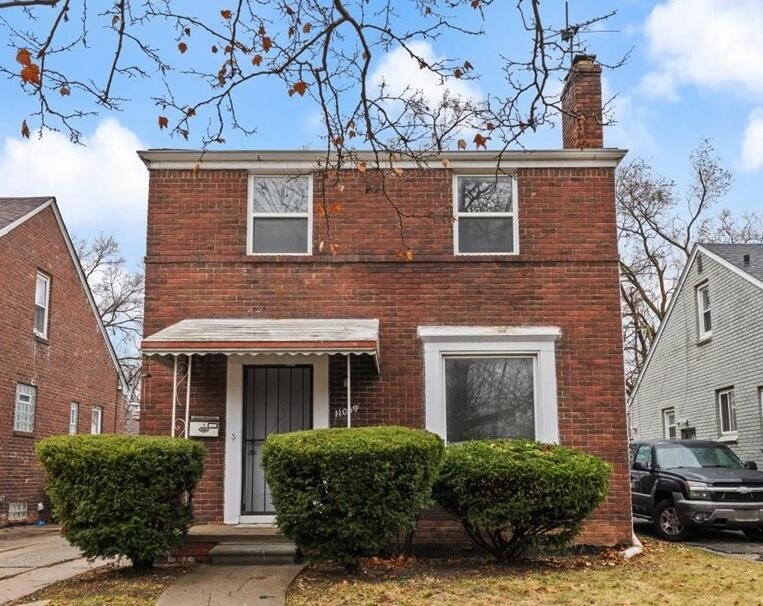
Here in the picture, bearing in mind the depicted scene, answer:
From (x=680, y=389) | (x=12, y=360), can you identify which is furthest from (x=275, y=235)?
(x=680, y=389)

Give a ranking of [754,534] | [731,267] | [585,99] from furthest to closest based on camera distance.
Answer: [731,267]
[754,534]
[585,99]

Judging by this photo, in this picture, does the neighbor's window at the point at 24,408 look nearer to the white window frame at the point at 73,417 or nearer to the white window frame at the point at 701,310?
the white window frame at the point at 73,417

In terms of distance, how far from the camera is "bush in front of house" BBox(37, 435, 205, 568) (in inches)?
322

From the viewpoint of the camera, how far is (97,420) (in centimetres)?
2272

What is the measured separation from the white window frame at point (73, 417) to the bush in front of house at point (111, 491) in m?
13.0

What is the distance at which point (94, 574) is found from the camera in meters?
8.89

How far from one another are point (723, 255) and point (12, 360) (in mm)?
16056

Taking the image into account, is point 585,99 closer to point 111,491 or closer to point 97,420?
point 111,491

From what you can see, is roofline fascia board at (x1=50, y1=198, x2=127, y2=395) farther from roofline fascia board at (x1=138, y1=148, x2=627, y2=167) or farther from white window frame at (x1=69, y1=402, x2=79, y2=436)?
roofline fascia board at (x1=138, y1=148, x2=627, y2=167)

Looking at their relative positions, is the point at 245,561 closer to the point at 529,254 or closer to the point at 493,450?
the point at 493,450

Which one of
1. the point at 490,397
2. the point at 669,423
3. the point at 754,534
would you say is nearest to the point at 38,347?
the point at 490,397

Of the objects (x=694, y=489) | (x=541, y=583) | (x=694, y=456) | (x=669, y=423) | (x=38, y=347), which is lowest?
(x=541, y=583)

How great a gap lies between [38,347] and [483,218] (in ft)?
38.6

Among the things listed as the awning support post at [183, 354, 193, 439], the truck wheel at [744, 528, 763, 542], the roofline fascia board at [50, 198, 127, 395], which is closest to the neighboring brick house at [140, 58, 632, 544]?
the awning support post at [183, 354, 193, 439]
